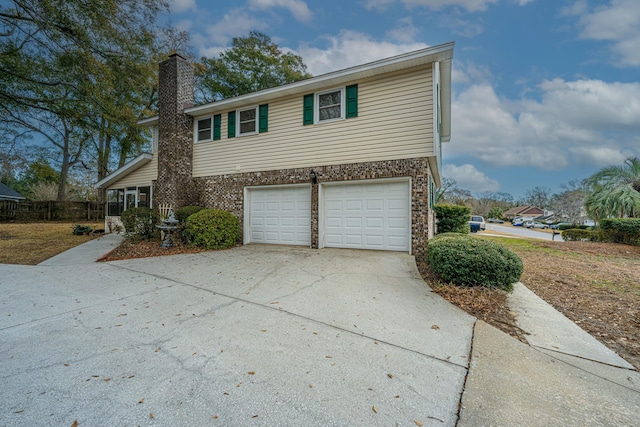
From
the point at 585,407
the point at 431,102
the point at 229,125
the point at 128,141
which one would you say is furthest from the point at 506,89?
the point at 128,141

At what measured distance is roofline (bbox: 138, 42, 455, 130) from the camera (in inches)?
276

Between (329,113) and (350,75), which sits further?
(329,113)

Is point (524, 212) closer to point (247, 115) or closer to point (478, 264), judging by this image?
point (247, 115)

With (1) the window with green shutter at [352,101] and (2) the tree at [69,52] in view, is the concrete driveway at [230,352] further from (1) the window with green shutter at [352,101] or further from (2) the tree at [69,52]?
(2) the tree at [69,52]

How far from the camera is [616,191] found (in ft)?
46.7

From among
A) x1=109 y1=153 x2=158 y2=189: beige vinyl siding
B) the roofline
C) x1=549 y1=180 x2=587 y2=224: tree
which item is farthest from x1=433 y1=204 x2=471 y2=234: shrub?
x1=549 y1=180 x2=587 y2=224: tree

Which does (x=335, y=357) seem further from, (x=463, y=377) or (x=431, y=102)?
(x=431, y=102)

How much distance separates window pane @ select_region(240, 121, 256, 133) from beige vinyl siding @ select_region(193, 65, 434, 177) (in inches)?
12.0

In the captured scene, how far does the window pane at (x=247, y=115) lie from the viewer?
10.0 meters

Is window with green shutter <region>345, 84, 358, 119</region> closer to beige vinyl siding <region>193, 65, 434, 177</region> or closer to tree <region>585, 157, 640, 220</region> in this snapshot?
beige vinyl siding <region>193, 65, 434, 177</region>

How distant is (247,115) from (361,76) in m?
4.51

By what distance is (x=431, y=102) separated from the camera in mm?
7289

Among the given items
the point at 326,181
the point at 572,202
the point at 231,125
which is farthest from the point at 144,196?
the point at 572,202

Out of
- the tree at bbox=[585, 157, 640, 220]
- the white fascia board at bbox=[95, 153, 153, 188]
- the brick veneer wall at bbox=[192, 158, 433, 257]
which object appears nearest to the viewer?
the brick veneer wall at bbox=[192, 158, 433, 257]
